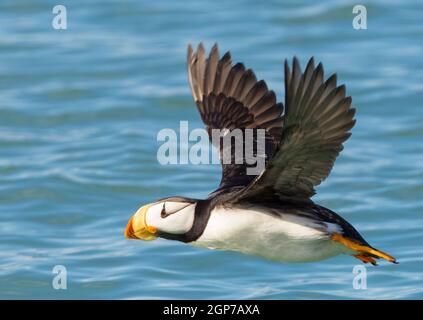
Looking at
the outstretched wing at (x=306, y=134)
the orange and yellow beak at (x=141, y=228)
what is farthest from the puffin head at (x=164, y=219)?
the outstretched wing at (x=306, y=134)

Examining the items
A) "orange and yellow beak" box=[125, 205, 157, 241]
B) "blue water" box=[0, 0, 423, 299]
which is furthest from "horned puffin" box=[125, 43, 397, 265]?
"blue water" box=[0, 0, 423, 299]

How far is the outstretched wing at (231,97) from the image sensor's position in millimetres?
8789

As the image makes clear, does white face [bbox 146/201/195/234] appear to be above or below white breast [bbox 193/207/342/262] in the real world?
above

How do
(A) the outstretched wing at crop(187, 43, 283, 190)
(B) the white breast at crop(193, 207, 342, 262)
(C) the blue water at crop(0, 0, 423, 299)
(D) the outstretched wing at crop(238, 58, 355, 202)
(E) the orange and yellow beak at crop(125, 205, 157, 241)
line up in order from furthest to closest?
(C) the blue water at crop(0, 0, 423, 299)
(A) the outstretched wing at crop(187, 43, 283, 190)
(E) the orange and yellow beak at crop(125, 205, 157, 241)
(B) the white breast at crop(193, 207, 342, 262)
(D) the outstretched wing at crop(238, 58, 355, 202)

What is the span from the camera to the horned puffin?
705cm

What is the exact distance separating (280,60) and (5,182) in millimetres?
3972

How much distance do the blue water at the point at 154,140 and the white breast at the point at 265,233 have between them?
1.84 metres

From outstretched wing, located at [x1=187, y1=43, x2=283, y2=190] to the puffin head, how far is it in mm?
976

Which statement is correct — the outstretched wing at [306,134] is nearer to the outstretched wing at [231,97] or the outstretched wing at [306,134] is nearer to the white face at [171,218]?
the white face at [171,218]

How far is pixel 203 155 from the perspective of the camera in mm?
12219

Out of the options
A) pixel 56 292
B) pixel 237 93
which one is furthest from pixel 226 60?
pixel 56 292

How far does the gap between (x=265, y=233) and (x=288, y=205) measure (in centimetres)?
22

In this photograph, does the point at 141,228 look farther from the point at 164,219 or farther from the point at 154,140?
the point at 154,140

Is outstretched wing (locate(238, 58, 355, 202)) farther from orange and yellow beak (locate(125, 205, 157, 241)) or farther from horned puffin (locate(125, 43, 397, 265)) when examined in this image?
orange and yellow beak (locate(125, 205, 157, 241))
